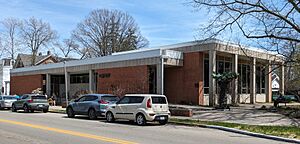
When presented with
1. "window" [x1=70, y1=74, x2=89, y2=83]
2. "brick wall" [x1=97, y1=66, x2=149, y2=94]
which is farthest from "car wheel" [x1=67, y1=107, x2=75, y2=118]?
"window" [x1=70, y1=74, x2=89, y2=83]

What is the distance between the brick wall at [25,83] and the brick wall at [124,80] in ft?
48.1

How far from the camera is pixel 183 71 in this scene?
36000 millimetres

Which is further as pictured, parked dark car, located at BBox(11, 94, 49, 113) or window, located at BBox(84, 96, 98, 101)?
parked dark car, located at BBox(11, 94, 49, 113)

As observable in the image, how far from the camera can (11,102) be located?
35.5 meters

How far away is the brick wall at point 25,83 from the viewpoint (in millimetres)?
52362

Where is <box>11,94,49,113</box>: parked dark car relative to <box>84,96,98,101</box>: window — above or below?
below

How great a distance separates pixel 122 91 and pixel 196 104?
23.8 feet

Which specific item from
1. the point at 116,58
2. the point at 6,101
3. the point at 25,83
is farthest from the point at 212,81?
the point at 25,83

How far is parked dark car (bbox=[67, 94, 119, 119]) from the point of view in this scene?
73.6ft

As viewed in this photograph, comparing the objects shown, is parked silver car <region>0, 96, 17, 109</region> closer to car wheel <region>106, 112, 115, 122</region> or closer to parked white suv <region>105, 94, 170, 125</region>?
car wheel <region>106, 112, 115, 122</region>

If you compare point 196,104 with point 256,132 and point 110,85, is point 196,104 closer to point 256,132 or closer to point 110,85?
point 110,85

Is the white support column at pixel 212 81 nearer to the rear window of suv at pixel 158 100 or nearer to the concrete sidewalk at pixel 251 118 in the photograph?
the concrete sidewalk at pixel 251 118

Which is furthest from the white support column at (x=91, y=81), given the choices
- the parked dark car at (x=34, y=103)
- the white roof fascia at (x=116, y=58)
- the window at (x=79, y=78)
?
the parked dark car at (x=34, y=103)

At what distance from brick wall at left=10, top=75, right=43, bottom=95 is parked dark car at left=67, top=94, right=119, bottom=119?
2935 cm
